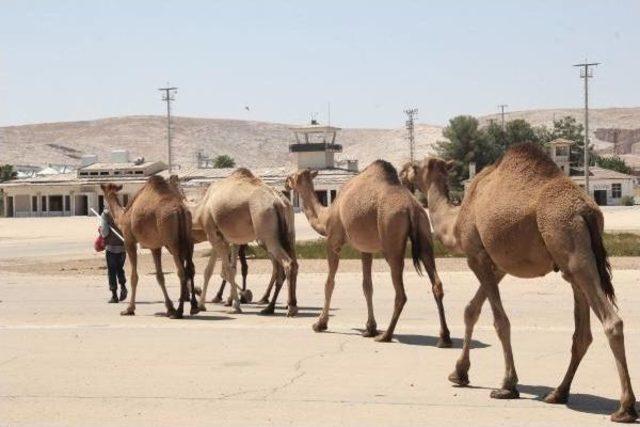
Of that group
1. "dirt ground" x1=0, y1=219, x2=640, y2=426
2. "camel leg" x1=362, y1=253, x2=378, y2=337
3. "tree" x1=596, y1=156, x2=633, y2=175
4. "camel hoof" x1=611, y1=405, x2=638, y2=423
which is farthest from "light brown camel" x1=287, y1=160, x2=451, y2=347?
"tree" x1=596, y1=156, x2=633, y2=175

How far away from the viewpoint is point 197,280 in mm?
24766

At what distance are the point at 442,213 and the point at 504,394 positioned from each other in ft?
11.7

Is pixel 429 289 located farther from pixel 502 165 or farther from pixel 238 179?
pixel 502 165

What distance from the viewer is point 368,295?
1488cm

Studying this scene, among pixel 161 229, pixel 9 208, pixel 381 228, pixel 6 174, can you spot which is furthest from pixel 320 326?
pixel 6 174

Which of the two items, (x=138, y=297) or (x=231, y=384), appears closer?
(x=231, y=384)

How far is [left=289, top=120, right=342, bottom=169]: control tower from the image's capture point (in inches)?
4158

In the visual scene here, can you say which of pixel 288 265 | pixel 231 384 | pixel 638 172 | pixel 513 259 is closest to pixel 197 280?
pixel 288 265

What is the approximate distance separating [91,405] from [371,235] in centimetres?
554

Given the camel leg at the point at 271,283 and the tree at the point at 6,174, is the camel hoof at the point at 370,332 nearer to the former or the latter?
the camel leg at the point at 271,283

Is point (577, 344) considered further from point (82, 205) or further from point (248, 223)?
point (82, 205)

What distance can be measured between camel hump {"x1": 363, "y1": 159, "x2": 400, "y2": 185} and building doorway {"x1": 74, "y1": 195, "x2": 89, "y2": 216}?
3984 inches

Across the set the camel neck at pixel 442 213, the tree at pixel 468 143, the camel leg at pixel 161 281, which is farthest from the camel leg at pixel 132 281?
the tree at pixel 468 143

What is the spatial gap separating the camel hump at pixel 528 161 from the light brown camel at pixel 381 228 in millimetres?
3434
